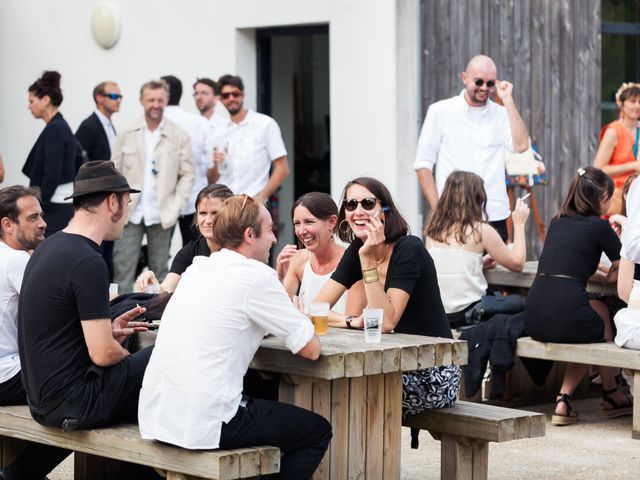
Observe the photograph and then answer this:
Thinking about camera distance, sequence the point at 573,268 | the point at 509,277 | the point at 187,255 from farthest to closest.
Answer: the point at 509,277 → the point at 573,268 → the point at 187,255

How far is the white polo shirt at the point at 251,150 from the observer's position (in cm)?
1034

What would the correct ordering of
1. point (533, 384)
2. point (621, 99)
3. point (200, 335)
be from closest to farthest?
point (200, 335), point (533, 384), point (621, 99)

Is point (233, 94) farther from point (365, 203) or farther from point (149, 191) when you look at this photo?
point (365, 203)

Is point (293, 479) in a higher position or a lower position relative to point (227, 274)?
lower

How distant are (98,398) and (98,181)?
2.78 ft

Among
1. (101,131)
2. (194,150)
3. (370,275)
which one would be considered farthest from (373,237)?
(101,131)

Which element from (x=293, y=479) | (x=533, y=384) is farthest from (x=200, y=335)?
(x=533, y=384)

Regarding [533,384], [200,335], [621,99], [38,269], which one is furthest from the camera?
[621,99]

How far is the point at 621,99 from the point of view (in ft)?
32.2

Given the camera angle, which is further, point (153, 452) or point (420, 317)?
point (420, 317)

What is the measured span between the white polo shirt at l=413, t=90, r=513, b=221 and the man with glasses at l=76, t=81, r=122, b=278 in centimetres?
303

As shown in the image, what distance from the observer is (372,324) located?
5039mm

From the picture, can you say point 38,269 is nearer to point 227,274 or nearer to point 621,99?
point 227,274

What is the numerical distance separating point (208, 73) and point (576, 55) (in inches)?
131
